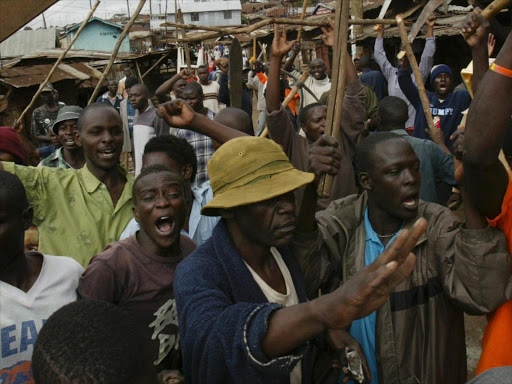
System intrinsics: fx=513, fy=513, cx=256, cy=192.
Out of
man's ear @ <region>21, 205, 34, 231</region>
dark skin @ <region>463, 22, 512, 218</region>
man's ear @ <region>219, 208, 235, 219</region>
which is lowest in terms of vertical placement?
man's ear @ <region>21, 205, 34, 231</region>

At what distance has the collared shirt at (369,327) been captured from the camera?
211 centimetres

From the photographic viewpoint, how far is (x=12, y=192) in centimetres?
193

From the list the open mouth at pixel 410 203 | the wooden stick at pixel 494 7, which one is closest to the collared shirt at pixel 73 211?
the open mouth at pixel 410 203

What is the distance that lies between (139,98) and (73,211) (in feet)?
13.4

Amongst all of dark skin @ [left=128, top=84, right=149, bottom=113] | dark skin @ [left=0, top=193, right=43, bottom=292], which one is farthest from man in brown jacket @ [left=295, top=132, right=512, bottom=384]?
dark skin @ [left=128, top=84, right=149, bottom=113]

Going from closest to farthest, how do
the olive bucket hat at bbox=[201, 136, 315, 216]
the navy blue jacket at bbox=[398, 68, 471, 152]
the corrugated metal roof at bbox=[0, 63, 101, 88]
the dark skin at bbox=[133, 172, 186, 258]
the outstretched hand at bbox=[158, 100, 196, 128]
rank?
the olive bucket hat at bbox=[201, 136, 315, 216] → the dark skin at bbox=[133, 172, 186, 258] → the outstretched hand at bbox=[158, 100, 196, 128] → the navy blue jacket at bbox=[398, 68, 471, 152] → the corrugated metal roof at bbox=[0, 63, 101, 88]

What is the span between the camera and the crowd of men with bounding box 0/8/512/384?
1.26m

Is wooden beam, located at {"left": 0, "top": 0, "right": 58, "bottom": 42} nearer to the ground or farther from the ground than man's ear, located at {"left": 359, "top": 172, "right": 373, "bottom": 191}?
farther from the ground

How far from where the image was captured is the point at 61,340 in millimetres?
1231

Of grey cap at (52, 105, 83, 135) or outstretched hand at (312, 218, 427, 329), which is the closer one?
outstretched hand at (312, 218, 427, 329)

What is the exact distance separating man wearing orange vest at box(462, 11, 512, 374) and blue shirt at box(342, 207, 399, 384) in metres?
0.42

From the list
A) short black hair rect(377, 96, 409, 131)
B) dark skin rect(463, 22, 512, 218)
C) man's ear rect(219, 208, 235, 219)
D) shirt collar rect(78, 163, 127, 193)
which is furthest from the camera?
short black hair rect(377, 96, 409, 131)

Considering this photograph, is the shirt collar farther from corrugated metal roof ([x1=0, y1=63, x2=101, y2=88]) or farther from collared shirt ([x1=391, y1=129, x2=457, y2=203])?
corrugated metal roof ([x1=0, y1=63, x2=101, y2=88])

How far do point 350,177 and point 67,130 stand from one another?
2.21 metres
